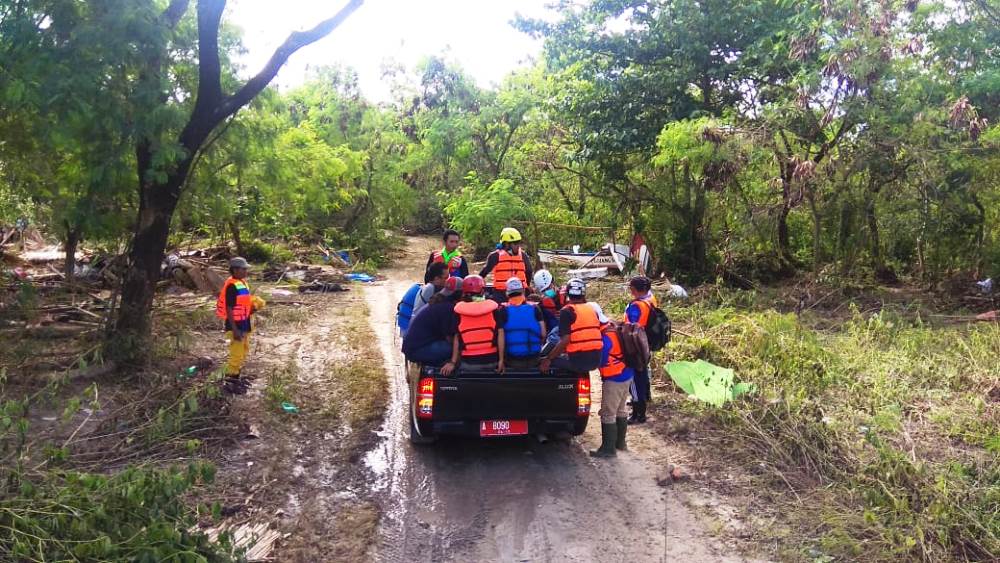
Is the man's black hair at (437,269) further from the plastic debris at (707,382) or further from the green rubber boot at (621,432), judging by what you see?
the plastic debris at (707,382)

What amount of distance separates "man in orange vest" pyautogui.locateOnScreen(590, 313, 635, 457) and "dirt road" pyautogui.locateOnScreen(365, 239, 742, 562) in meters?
0.19

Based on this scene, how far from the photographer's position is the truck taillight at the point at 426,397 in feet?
19.7

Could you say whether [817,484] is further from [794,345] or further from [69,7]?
[69,7]

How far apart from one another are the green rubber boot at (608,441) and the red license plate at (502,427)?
2.97ft

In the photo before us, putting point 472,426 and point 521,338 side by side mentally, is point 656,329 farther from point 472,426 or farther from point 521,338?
point 472,426

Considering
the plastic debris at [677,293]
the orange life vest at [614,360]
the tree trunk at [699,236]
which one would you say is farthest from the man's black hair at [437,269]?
the tree trunk at [699,236]

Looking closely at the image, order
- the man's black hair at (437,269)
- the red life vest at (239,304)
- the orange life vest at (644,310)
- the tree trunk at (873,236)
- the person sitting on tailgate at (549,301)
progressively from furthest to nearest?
the tree trunk at (873,236) < the red life vest at (239,304) < the man's black hair at (437,269) < the person sitting on tailgate at (549,301) < the orange life vest at (644,310)

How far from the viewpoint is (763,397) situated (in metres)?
7.37

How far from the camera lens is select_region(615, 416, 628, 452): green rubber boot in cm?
675

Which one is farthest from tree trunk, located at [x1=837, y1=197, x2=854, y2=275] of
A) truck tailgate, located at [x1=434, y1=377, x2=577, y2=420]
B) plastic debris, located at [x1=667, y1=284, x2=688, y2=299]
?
truck tailgate, located at [x1=434, y1=377, x2=577, y2=420]

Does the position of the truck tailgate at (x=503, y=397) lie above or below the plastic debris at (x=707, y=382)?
above

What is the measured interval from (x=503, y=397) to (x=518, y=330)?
2.11ft

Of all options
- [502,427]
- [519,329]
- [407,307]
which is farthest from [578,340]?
[407,307]

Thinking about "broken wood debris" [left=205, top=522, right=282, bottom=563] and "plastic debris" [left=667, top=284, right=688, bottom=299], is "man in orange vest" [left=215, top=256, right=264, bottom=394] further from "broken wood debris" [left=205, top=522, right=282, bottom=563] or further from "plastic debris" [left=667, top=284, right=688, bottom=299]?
"plastic debris" [left=667, top=284, right=688, bottom=299]
